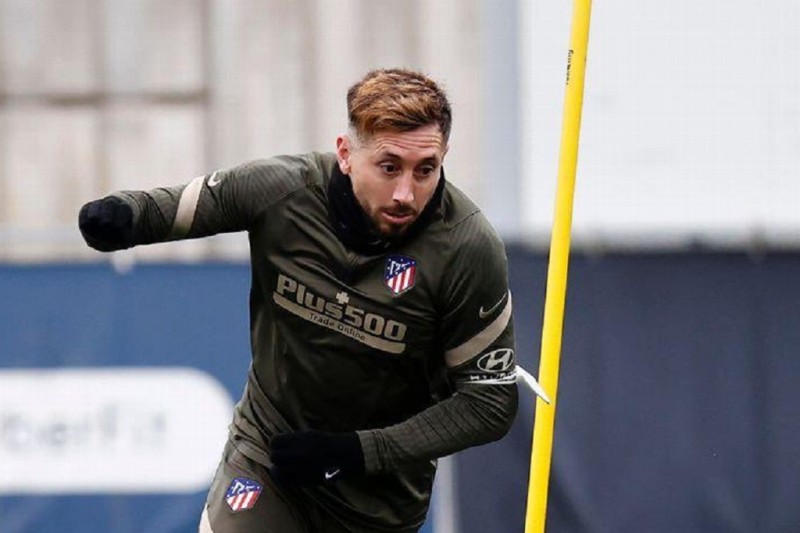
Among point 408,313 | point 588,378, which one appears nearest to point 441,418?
point 408,313

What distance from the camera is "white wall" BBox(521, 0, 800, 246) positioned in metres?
9.50

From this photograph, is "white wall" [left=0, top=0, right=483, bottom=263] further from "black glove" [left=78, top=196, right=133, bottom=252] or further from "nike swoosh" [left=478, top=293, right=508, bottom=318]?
Answer: "black glove" [left=78, top=196, right=133, bottom=252]

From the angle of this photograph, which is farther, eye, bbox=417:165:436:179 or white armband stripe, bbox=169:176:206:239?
white armband stripe, bbox=169:176:206:239

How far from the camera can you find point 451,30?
9.97m

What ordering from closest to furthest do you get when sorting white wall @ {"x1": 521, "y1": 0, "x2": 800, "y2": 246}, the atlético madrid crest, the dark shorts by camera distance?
the atlético madrid crest < the dark shorts < white wall @ {"x1": 521, "y1": 0, "x2": 800, "y2": 246}

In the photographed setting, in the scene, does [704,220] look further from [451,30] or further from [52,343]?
[52,343]

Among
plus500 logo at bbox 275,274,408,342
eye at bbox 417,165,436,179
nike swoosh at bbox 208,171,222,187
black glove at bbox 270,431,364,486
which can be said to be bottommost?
black glove at bbox 270,431,364,486

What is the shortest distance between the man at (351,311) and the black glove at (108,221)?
1 cm

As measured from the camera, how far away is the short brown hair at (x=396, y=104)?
4738mm

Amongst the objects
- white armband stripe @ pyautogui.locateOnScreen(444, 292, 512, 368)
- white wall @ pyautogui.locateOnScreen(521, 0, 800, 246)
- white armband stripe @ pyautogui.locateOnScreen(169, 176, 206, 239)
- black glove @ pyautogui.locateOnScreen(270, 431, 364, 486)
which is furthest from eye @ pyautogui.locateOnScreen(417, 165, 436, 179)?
white wall @ pyautogui.locateOnScreen(521, 0, 800, 246)

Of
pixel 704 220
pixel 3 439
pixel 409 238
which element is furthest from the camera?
pixel 704 220

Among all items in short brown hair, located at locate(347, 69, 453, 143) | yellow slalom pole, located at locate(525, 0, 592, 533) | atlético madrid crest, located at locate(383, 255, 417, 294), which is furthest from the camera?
yellow slalom pole, located at locate(525, 0, 592, 533)

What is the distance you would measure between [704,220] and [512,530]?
2222mm

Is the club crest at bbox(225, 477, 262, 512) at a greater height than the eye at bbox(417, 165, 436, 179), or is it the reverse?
the eye at bbox(417, 165, 436, 179)
